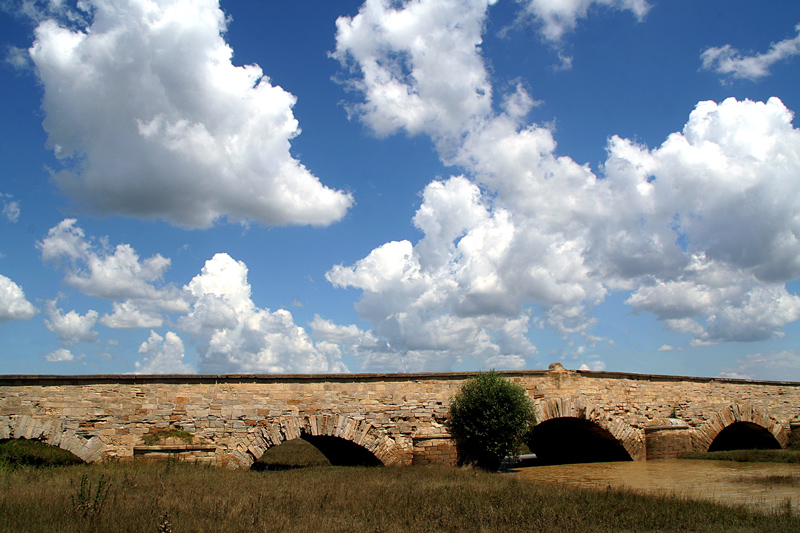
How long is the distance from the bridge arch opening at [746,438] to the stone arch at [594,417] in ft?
22.8

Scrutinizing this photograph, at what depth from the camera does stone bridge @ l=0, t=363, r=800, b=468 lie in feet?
41.4

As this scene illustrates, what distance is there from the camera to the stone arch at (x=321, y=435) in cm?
1359

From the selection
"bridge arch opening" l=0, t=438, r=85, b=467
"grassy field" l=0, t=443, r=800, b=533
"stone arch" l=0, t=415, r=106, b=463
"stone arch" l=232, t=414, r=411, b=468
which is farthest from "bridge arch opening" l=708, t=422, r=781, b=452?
"bridge arch opening" l=0, t=438, r=85, b=467

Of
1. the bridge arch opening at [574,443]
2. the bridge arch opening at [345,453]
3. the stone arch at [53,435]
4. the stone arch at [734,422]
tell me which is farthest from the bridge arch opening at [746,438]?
the stone arch at [53,435]

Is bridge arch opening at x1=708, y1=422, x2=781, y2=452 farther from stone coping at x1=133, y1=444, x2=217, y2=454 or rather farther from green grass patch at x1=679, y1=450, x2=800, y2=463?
stone coping at x1=133, y1=444, x2=217, y2=454

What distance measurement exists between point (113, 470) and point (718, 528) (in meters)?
11.7

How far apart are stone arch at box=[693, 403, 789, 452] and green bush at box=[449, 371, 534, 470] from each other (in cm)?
946

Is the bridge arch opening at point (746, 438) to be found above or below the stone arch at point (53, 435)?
below

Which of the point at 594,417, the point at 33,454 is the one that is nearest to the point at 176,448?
the point at 33,454

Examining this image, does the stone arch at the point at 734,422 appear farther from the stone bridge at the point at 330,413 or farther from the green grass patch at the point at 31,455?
the green grass patch at the point at 31,455

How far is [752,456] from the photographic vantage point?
1781 centimetres

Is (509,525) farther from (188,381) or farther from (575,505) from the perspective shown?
(188,381)

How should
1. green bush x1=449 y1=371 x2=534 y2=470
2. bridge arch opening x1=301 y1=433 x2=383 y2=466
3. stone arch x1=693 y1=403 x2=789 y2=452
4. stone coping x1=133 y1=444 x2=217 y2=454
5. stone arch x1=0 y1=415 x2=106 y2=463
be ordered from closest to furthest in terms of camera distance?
1. stone arch x1=0 y1=415 x2=106 y2=463
2. stone coping x1=133 y1=444 x2=217 y2=454
3. green bush x1=449 y1=371 x2=534 y2=470
4. bridge arch opening x1=301 y1=433 x2=383 y2=466
5. stone arch x1=693 y1=403 x2=789 y2=452

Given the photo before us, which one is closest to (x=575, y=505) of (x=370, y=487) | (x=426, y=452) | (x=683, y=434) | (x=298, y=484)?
(x=370, y=487)
